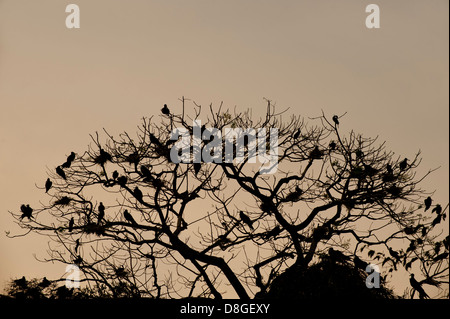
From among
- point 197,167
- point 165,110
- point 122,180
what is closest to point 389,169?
point 197,167

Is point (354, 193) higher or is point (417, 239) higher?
point (354, 193)

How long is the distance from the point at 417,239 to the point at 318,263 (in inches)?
98.1

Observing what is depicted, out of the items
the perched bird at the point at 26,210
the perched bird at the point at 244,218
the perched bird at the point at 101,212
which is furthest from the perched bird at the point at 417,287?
the perched bird at the point at 26,210

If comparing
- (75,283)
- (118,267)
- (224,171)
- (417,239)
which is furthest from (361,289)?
(75,283)

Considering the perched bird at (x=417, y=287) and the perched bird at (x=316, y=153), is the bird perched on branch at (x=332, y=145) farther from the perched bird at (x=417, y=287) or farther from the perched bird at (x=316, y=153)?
the perched bird at (x=417, y=287)

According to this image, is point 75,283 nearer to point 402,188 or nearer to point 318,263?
point 318,263

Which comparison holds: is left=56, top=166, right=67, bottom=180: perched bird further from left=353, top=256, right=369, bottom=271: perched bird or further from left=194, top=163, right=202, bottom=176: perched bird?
left=353, top=256, right=369, bottom=271: perched bird

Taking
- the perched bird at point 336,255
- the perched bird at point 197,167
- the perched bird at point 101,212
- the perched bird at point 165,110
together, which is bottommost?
the perched bird at point 336,255

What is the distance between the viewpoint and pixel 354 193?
13.5m

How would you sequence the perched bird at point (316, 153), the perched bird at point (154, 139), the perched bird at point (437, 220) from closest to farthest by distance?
1. the perched bird at point (154, 139)
2. the perched bird at point (437, 220)
3. the perched bird at point (316, 153)

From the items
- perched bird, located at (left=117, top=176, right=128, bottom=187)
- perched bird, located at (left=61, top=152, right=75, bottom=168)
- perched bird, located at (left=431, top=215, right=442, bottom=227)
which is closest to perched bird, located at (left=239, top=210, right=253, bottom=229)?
perched bird, located at (left=117, top=176, right=128, bottom=187)

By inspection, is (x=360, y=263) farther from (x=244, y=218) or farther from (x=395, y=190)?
(x=244, y=218)

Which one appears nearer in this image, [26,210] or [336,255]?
[336,255]

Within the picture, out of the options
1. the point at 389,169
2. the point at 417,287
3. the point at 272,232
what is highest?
the point at 389,169
